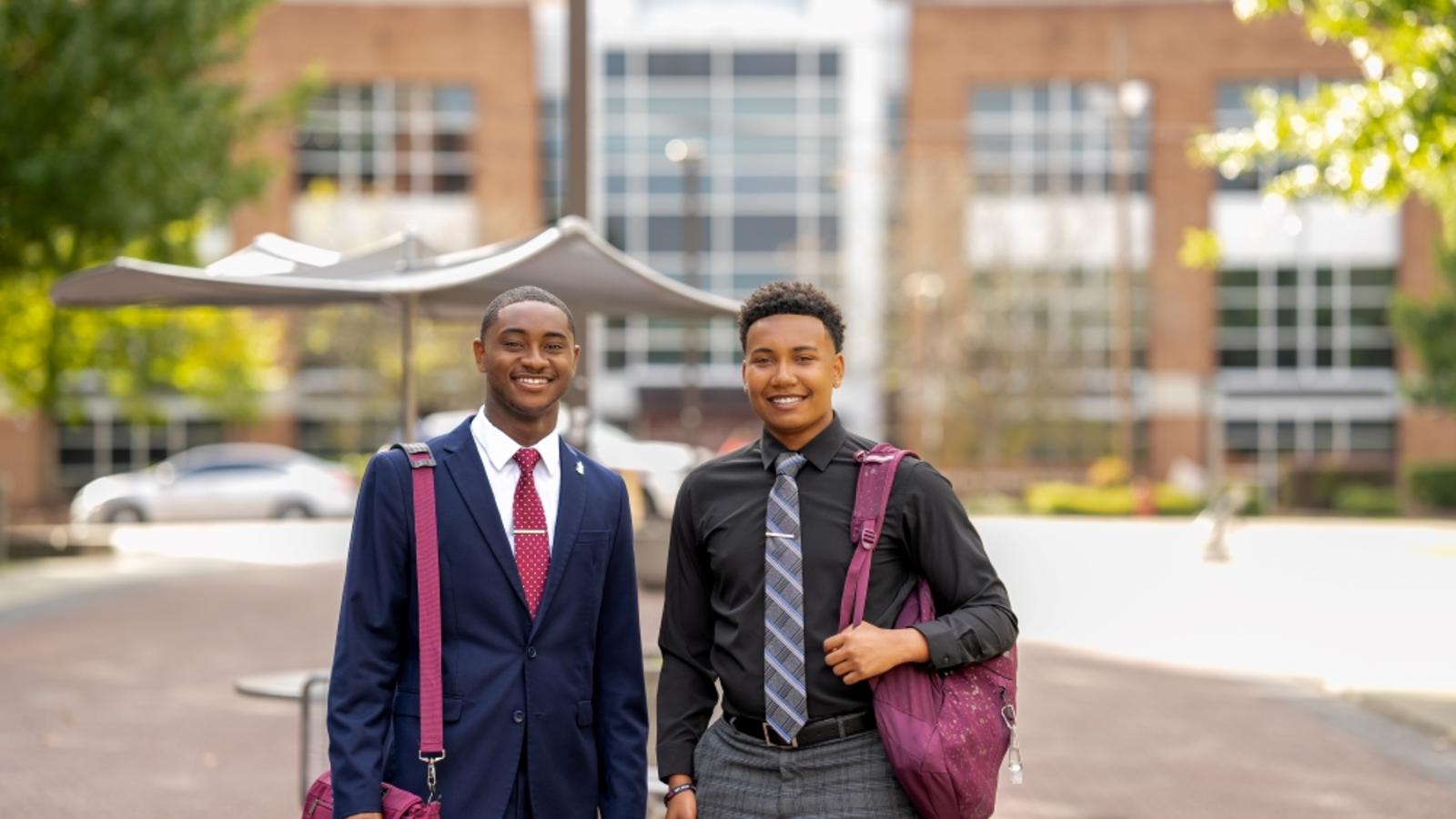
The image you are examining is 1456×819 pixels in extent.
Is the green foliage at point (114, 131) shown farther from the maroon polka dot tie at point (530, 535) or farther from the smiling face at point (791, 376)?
the smiling face at point (791, 376)

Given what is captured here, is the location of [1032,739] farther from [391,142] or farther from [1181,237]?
[391,142]

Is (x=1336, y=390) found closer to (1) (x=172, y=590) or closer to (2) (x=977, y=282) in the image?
(2) (x=977, y=282)

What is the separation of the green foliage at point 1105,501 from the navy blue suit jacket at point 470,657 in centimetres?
3300

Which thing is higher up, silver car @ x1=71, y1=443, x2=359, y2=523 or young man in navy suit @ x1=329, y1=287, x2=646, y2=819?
young man in navy suit @ x1=329, y1=287, x2=646, y2=819

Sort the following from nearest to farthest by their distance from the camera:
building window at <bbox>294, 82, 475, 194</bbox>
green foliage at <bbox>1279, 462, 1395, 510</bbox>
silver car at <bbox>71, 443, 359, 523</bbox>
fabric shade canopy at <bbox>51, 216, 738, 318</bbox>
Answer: fabric shade canopy at <bbox>51, 216, 738, 318</bbox>, silver car at <bbox>71, 443, 359, 523</bbox>, green foliage at <bbox>1279, 462, 1395, 510</bbox>, building window at <bbox>294, 82, 475, 194</bbox>

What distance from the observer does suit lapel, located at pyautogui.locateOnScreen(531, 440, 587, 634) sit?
11.5ft

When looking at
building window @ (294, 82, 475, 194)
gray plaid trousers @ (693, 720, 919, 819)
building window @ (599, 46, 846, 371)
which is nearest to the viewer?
gray plaid trousers @ (693, 720, 919, 819)

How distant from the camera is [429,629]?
340cm

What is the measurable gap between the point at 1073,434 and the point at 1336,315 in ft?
30.6

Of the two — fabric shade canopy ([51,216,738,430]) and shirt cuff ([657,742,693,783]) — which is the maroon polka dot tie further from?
fabric shade canopy ([51,216,738,430])

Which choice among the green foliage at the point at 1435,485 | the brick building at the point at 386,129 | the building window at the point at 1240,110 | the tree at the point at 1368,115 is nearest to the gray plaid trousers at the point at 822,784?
the tree at the point at 1368,115

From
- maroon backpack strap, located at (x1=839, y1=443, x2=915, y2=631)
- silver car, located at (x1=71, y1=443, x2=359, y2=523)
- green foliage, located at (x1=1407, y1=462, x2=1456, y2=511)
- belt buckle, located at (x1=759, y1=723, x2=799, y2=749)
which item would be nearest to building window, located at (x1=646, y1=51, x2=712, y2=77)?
silver car, located at (x1=71, y1=443, x2=359, y2=523)

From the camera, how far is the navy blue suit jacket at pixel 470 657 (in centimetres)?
342

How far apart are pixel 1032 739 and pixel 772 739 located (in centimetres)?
693
